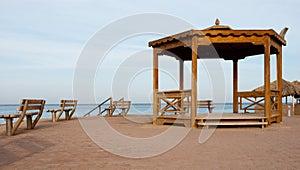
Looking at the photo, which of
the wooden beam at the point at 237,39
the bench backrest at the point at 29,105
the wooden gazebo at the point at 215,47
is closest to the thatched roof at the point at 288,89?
the wooden gazebo at the point at 215,47

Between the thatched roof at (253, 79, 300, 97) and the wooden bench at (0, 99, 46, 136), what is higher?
the thatched roof at (253, 79, 300, 97)

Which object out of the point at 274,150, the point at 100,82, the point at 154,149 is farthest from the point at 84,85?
the point at 274,150

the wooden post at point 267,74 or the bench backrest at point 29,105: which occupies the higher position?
the wooden post at point 267,74

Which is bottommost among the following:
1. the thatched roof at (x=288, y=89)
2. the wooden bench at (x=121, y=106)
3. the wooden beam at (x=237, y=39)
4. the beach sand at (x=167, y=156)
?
the beach sand at (x=167, y=156)

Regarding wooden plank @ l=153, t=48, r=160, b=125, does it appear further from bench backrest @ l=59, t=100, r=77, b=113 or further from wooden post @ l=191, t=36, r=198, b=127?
bench backrest @ l=59, t=100, r=77, b=113

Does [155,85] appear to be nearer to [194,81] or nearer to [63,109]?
[194,81]

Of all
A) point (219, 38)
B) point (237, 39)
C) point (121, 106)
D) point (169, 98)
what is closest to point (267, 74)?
point (237, 39)

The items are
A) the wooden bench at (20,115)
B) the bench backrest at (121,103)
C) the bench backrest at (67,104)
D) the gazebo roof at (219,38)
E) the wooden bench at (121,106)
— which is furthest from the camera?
the bench backrest at (121,103)

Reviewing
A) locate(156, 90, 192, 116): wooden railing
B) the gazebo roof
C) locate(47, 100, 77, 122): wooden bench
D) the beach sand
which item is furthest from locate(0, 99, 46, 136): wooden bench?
the gazebo roof

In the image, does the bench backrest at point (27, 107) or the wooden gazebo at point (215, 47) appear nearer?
the bench backrest at point (27, 107)

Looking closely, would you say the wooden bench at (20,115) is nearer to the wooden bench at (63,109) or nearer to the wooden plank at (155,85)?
the wooden bench at (63,109)

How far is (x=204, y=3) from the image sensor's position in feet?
47.0

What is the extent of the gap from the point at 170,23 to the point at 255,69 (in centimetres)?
1380

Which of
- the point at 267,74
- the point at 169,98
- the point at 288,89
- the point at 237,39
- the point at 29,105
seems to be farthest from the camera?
A: the point at 288,89
